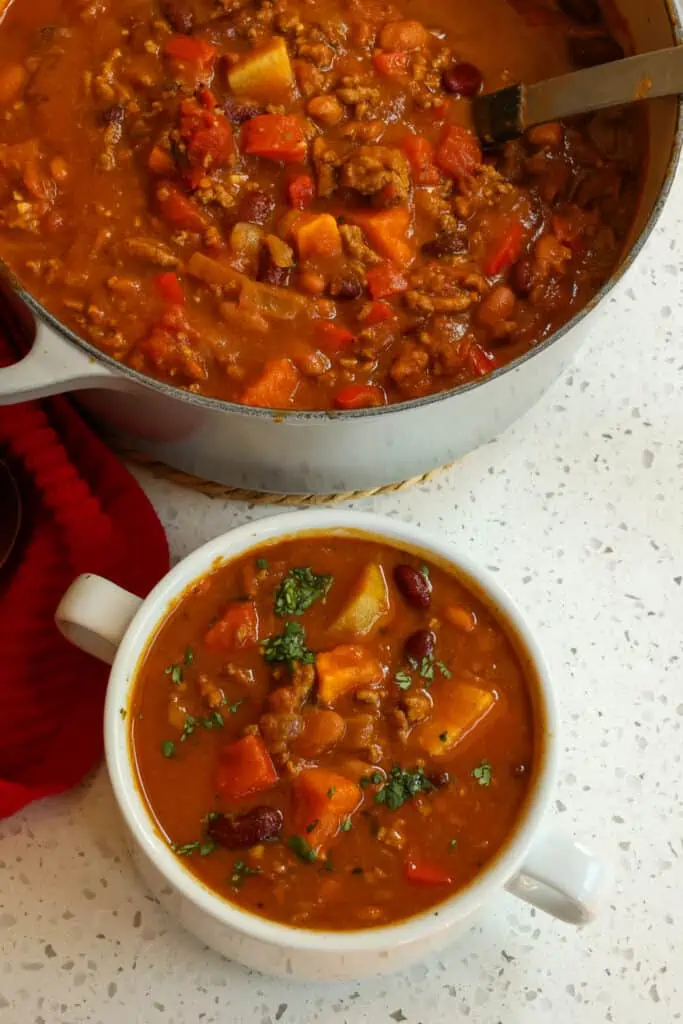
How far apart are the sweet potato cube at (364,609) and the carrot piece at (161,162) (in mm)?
786

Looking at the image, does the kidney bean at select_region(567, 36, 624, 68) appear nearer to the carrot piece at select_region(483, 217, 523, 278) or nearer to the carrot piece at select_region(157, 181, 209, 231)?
the carrot piece at select_region(483, 217, 523, 278)

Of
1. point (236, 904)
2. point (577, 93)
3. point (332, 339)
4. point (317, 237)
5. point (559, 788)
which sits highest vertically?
point (577, 93)

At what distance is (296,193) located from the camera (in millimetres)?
1844

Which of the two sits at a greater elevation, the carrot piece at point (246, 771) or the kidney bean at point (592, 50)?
the kidney bean at point (592, 50)

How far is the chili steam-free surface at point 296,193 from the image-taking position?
1.76 m

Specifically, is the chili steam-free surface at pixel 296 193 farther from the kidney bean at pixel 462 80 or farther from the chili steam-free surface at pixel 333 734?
the chili steam-free surface at pixel 333 734

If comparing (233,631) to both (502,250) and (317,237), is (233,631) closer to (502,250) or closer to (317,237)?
(317,237)

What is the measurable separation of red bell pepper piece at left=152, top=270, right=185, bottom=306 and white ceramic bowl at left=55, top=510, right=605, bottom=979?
1.47 feet

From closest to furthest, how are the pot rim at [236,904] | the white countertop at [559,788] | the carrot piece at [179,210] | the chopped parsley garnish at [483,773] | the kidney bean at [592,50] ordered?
the pot rim at [236,904], the chopped parsley garnish at [483,773], the white countertop at [559,788], the carrot piece at [179,210], the kidney bean at [592,50]

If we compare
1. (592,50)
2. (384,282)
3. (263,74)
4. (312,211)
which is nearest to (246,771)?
(384,282)

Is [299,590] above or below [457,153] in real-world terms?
below

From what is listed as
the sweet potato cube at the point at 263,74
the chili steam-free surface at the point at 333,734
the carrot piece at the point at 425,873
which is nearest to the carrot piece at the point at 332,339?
the chili steam-free surface at the point at 333,734

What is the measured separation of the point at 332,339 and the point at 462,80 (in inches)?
22.8

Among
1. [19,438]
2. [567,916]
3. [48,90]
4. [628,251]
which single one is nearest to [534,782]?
[567,916]
